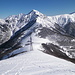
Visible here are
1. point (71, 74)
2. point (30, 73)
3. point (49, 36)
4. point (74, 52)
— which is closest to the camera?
point (71, 74)

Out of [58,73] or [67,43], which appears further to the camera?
[67,43]

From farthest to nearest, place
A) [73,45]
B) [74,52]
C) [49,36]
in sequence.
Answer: [49,36] → [73,45] → [74,52]

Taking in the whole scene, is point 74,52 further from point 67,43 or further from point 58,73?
point 58,73

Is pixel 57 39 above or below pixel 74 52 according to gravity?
above

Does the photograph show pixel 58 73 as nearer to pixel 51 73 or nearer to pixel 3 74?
pixel 51 73

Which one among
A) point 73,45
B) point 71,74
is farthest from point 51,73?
point 73,45

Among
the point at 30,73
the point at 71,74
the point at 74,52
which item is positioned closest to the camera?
the point at 71,74

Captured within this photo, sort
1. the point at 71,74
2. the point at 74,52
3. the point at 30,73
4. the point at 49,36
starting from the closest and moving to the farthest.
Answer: the point at 71,74
the point at 30,73
the point at 74,52
the point at 49,36

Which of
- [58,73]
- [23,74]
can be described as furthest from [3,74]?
[58,73]

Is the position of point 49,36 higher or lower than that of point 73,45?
higher
